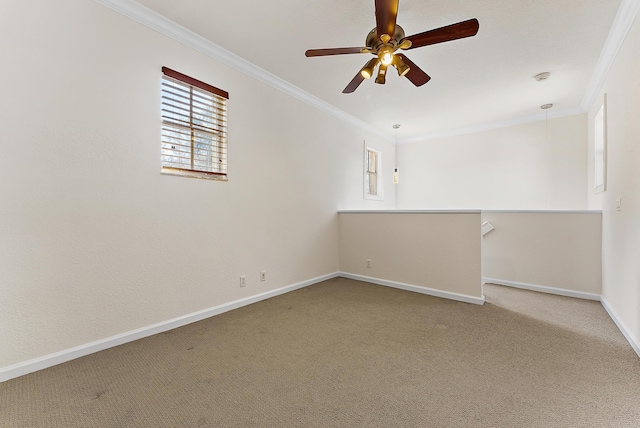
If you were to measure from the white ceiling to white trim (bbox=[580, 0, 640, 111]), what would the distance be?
0.06 m

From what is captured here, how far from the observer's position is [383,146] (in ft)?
20.3

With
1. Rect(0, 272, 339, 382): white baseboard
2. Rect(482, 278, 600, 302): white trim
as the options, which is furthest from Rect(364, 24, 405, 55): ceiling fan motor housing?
Rect(482, 278, 600, 302): white trim

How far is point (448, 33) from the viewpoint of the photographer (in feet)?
6.56

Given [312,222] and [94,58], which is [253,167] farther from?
[94,58]

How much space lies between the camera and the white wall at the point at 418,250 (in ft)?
11.4

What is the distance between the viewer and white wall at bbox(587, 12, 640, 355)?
7.46 ft

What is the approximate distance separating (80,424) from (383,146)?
19.4 feet

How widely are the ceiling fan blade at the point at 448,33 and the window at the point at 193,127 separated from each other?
202cm

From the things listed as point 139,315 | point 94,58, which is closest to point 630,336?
point 139,315

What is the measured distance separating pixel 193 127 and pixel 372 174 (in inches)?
152

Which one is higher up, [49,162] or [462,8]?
[462,8]

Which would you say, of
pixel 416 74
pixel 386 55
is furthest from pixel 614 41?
pixel 386 55

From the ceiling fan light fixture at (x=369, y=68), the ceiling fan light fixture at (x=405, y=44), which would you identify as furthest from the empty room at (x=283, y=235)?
the ceiling fan light fixture at (x=369, y=68)

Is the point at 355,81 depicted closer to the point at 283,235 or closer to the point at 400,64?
the point at 400,64
